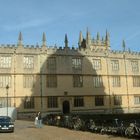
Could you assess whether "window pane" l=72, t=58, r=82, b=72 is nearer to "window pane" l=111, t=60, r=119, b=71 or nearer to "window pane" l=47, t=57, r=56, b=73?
"window pane" l=47, t=57, r=56, b=73

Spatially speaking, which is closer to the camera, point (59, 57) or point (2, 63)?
point (2, 63)

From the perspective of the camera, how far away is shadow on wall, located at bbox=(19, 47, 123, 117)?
5275 cm

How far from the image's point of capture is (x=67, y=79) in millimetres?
55188

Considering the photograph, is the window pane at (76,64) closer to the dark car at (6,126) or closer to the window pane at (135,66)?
the window pane at (135,66)

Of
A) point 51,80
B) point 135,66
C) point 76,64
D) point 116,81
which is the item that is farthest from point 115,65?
point 51,80

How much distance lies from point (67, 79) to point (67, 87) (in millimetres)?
1404

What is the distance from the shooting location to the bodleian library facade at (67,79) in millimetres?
51688

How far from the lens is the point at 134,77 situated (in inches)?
2464

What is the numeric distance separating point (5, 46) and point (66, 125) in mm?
22626

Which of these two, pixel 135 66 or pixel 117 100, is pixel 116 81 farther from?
pixel 135 66

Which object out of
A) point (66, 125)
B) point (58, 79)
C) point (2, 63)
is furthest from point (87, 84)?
point (66, 125)

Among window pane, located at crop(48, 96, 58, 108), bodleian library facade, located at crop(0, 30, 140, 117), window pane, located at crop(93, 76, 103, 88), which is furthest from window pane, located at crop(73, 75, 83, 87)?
window pane, located at crop(48, 96, 58, 108)

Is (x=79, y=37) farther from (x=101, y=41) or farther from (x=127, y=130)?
(x=127, y=130)

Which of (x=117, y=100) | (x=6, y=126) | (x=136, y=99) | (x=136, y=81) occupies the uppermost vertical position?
(x=136, y=81)
